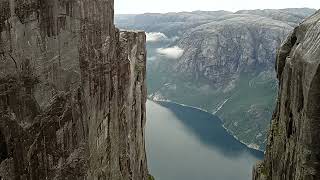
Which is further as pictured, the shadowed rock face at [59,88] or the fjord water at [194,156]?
the fjord water at [194,156]

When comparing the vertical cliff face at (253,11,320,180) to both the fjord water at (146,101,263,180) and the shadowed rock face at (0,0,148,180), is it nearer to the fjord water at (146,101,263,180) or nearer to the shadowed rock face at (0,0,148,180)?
the shadowed rock face at (0,0,148,180)

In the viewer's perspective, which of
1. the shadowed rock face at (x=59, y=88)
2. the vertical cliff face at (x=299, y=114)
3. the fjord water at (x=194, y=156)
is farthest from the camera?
the fjord water at (x=194, y=156)

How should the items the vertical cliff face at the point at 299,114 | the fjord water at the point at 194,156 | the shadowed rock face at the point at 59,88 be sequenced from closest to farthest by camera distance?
the shadowed rock face at the point at 59,88 → the vertical cliff face at the point at 299,114 → the fjord water at the point at 194,156

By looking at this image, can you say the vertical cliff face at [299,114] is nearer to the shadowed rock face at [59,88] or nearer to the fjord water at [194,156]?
the shadowed rock face at [59,88]

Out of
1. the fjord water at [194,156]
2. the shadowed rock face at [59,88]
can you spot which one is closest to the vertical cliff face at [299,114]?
the shadowed rock face at [59,88]

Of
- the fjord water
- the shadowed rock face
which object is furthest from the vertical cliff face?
the fjord water

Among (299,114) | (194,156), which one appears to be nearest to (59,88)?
(299,114)

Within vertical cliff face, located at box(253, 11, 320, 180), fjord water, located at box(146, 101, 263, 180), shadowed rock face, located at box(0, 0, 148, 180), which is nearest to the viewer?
shadowed rock face, located at box(0, 0, 148, 180)

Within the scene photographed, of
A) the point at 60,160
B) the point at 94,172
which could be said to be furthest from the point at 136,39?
the point at 60,160
